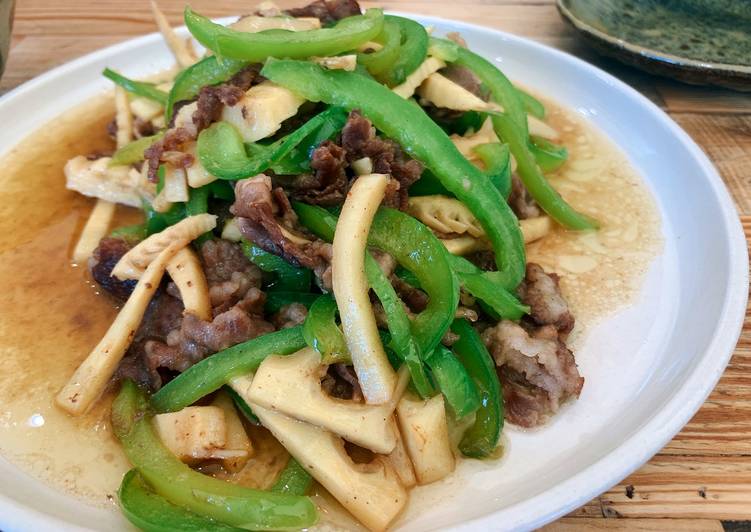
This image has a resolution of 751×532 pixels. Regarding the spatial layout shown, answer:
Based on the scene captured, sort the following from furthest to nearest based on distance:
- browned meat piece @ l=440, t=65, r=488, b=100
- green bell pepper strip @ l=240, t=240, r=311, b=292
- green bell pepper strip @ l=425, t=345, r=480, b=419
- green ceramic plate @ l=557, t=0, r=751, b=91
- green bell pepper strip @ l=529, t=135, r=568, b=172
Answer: green ceramic plate @ l=557, t=0, r=751, b=91
green bell pepper strip @ l=529, t=135, r=568, b=172
browned meat piece @ l=440, t=65, r=488, b=100
green bell pepper strip @ l=240, t=240, r=311, b=292
green bell pepper strip @ l=425, t=345, r=480, b=419

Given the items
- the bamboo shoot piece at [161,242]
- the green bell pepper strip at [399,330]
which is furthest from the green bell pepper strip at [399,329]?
the bamboo shoot piece at [161,242]

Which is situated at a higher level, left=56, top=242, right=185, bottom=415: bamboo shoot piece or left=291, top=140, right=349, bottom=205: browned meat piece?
left=291, top=140, right=349, bottom=205: browned meat piece

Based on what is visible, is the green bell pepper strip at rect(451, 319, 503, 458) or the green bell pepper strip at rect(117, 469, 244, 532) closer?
the green bell pepper strip at rect(117, 469, 244, 532)

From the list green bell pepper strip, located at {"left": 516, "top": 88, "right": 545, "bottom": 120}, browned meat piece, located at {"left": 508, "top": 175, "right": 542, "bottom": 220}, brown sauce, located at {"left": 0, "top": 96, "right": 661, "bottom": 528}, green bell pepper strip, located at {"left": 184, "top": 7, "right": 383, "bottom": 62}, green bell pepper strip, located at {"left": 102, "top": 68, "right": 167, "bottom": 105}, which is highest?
green bell pepper strip, located at {"left": 184, "top": 7, "right": 383, "bottom": 62}

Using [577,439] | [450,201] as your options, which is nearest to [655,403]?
[577,439]

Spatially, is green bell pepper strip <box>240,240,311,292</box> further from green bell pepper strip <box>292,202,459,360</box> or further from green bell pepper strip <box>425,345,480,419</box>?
green bell pepper strip <box>425,345,480,419</box>

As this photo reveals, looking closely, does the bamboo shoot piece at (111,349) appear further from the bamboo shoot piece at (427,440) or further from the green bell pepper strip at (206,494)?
the bamboo shoot piece at (427,440)

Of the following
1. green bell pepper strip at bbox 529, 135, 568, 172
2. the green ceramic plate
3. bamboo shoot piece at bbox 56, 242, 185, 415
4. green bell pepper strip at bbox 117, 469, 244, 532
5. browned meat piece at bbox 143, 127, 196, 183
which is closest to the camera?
green bell pepper strip at bbox 117, 469, 244, 532

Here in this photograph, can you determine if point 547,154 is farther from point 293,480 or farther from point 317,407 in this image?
point 293,480

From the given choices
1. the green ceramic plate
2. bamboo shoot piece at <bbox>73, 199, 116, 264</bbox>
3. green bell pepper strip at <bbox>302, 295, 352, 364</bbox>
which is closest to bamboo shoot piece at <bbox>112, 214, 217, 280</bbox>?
bamboo shoot piece at <bbox>73, 199, 116, 264</bbox>
